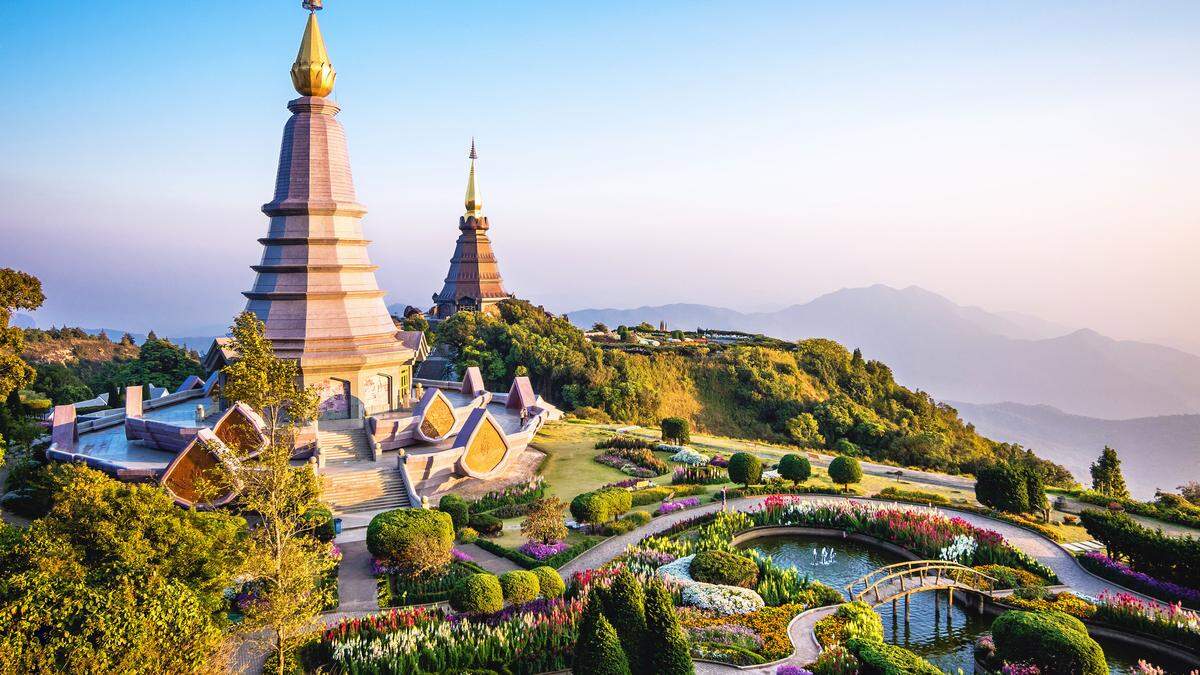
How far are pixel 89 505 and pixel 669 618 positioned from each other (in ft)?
36.4

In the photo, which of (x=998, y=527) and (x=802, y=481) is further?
(x=802, y=481)

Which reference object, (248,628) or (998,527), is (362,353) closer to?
(248,628)

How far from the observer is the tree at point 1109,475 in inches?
1147

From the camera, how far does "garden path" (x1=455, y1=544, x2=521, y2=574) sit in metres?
19.2

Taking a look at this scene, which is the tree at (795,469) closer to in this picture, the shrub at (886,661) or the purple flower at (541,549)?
the purple flower at (541,549)

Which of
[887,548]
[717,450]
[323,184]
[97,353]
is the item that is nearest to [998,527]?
[887,548]

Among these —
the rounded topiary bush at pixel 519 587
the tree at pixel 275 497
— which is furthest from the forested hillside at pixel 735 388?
the tree at pixel 275 497

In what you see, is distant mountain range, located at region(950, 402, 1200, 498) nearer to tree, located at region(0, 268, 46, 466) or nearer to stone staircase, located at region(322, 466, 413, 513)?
stone staircase, located at region(322, 466, 413, 513)

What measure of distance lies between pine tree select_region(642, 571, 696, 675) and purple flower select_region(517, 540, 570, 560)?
322 inches

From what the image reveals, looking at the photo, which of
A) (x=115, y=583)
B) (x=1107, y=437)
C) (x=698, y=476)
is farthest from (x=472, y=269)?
(x=1107, y=437)

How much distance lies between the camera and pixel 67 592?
10906 millimetres

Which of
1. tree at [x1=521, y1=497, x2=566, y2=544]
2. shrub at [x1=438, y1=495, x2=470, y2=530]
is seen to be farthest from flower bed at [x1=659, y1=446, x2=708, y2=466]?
shrub at [x1=438, y1=495, x2=470, y2=530]

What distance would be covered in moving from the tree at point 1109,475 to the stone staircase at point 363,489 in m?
27.7

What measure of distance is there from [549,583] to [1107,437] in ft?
278
